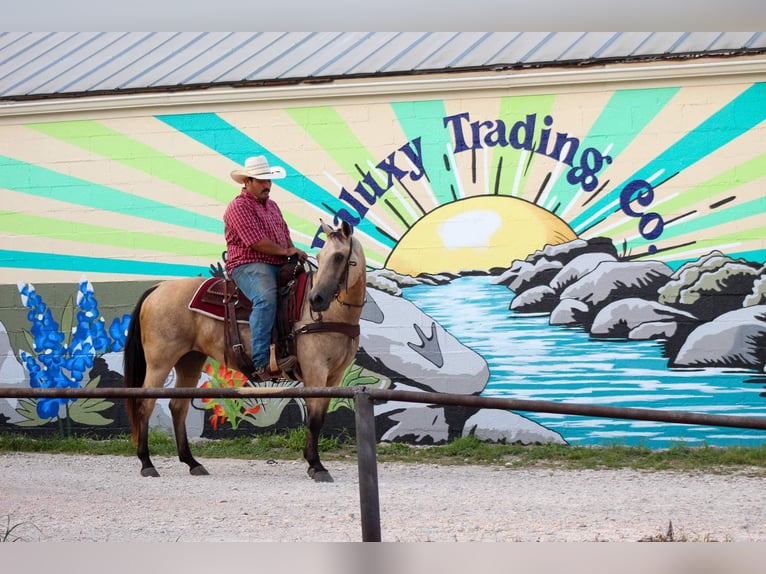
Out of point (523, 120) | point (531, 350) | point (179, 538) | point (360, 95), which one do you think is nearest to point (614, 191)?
point (523, 120)

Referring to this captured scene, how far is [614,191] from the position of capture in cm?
758

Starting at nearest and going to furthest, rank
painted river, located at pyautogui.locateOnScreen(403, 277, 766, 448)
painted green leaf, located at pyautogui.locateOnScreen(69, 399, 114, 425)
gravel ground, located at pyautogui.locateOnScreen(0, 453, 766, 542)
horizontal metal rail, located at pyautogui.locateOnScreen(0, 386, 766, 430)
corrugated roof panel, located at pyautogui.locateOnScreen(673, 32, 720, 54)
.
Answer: horizontal metal rail, located at pyautogui.locateOnScreen(0, 386, 766, 430)
gravel ground, located at pyautogui.locateOnScreen(0, 453, 766, 542)
corrugated roof panel, located at pyautogui.locateOnScreen(673, 32, 720, 54)
painted river, located at pyautogui.locateOnScreen(403, 277, 766, 448)
painted green leaf, located at pyautogui.locateOnScreen(69, 399, 114, 425)

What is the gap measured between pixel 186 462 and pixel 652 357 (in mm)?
3853

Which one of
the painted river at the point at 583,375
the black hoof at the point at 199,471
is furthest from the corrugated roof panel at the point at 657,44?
the black hoof at the point at 199,471

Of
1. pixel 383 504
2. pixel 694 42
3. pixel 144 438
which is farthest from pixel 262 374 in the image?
pixel 694 42

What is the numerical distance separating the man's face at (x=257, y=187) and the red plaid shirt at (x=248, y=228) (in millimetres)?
37

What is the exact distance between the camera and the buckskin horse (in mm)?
6191

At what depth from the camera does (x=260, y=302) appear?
6336 millimetres

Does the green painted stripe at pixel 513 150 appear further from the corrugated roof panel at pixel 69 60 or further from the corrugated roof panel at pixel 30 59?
the corrugated roof panel at pixel 30 59

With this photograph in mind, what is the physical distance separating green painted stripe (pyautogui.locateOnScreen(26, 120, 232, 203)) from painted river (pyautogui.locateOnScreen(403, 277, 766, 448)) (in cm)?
203

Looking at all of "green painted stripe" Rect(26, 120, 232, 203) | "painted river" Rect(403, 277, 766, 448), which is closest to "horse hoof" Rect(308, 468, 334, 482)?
"painted river" Rect(403, 277, 766, 448)

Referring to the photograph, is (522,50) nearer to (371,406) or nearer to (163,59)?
(163,59)

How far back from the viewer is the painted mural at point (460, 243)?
740cm

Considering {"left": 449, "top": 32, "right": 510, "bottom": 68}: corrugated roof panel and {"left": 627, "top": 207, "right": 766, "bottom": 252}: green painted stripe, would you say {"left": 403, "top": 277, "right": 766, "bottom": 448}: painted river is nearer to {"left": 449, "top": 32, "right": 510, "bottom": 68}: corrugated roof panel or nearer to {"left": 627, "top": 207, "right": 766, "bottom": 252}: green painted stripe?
{"left": 627, "top": 207, "right": 766, "bottom": 252}: green painted stripe
